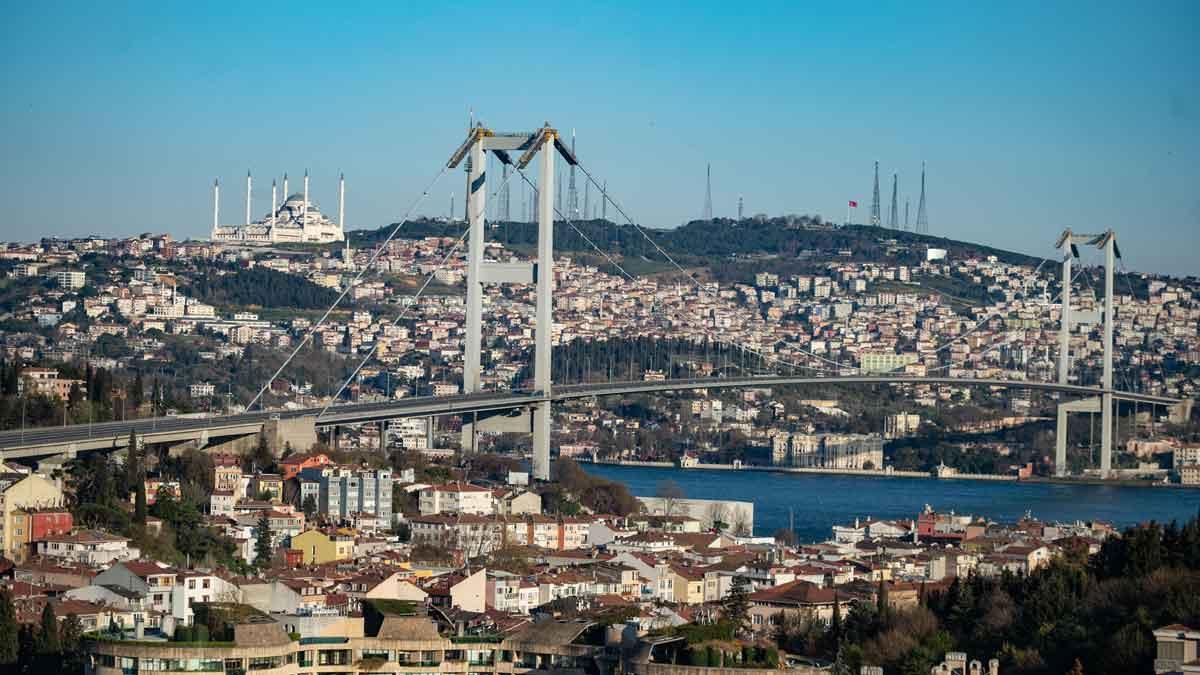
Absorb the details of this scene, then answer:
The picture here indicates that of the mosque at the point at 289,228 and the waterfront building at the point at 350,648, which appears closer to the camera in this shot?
the waterfront building at the point at 350,648

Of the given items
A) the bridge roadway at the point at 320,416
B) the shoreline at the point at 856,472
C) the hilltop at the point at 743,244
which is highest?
the hilltop at the point at 743,244

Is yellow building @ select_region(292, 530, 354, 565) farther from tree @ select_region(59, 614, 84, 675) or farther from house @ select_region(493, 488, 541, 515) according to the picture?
tree @ select_region(59, 614, 84, 675)

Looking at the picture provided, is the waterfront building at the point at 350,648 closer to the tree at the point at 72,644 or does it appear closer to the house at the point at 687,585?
the tree at the point at 72,644

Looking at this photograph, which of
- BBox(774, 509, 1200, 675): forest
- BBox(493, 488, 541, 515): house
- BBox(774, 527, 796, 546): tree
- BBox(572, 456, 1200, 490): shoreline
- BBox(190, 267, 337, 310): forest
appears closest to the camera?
BBox(774, 509, 1200, 675): forest

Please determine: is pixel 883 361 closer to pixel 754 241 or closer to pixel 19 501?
pixel 754 241

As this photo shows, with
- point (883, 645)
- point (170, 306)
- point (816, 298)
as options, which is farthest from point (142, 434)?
point (816, 298)

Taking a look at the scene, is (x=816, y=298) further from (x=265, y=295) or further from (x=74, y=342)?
(x=74, y=342)

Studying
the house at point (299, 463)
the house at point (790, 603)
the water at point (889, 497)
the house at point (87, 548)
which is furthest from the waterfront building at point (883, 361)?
the house at point (87, 548)

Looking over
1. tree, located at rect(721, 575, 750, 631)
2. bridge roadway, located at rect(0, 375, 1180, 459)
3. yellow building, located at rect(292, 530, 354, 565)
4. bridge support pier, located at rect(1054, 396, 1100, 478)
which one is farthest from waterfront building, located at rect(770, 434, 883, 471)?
tree, located at rect(721, 575, 750, 631)
